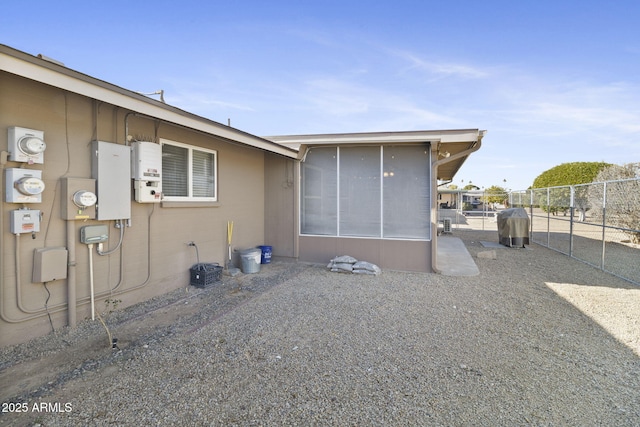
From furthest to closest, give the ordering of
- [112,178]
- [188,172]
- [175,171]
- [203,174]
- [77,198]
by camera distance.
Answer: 1. [203,174]
2. [188,172]
3. [175,171]
4. [112,178]
5. [77,198]

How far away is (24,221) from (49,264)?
48 cm

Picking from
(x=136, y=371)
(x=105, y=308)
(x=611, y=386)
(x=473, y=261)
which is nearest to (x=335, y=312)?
(x=136, y=371)

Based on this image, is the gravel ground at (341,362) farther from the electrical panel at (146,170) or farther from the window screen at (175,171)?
the window screen at (175,171)

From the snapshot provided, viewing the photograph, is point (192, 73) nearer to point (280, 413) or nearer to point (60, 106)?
point (60, 106)

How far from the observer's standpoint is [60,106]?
3.05m

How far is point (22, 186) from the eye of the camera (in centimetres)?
264

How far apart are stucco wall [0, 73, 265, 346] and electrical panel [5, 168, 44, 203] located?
10 cm

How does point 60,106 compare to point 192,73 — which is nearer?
point 60,106

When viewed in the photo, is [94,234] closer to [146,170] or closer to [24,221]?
[24,221]

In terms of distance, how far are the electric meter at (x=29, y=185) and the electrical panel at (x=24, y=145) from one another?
0.58 feet

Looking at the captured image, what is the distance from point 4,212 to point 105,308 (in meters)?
1.50

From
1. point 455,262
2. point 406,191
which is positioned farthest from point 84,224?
point 455,262

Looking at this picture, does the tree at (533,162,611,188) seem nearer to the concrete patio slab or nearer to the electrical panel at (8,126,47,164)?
the concrete patio slab

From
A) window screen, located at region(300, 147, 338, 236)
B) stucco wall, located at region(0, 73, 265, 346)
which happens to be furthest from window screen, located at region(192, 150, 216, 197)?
window screen, located at region(300, 147, 338, 236)
